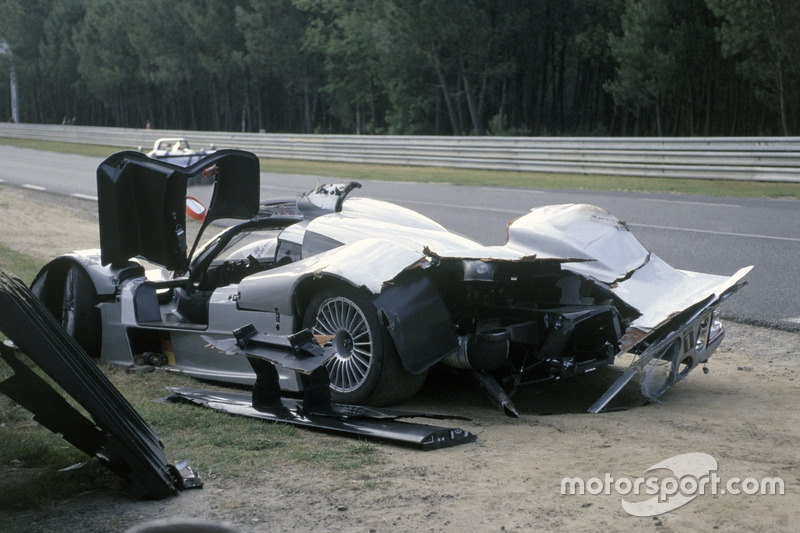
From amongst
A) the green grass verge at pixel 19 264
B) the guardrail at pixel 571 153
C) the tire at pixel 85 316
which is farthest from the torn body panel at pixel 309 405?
the guardrail at pixel 571 153

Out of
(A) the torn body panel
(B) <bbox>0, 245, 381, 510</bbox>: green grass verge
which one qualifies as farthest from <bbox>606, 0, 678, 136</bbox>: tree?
(B) <bbox>0, 245, 381, 510</bbox>: green grass verge

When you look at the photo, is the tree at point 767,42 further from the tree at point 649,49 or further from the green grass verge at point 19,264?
the green grass verge at point 19,264

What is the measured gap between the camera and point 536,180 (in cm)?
2238

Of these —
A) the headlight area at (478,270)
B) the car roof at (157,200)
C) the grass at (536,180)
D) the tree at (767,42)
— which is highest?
the tree at (767,42)

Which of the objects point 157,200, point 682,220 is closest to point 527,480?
point 157,200

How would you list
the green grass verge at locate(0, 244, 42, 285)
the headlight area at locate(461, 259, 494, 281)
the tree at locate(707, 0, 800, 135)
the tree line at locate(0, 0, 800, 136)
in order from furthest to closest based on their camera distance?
the tree line at locate(0, 0, 800, 136) < the tree at locate(707, 0, 800, 135) < the green grass verge at locate(0, 244, 42, 285) < the headlight area at locate(461, 259, 494, 281)

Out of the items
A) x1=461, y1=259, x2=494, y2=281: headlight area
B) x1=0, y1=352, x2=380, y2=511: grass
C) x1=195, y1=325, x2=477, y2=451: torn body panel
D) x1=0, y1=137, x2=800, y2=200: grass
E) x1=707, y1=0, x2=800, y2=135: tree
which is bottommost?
x1=0, y1=352, x2=380, y2=511: grass

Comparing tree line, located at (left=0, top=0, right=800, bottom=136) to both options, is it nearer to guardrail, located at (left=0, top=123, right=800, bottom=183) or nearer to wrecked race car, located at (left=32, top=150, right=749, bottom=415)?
guardrail, located at (left=0, top=123, right=800, bottom=183)

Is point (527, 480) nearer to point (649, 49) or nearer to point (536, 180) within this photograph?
point (536, 180)

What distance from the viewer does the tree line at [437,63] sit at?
131ft

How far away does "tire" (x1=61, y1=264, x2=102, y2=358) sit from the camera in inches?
270

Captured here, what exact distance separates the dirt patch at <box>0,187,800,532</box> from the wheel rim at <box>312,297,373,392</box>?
18.5 inches

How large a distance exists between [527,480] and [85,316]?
13.5 feet

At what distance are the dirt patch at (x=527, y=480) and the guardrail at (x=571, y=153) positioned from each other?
1504cm
